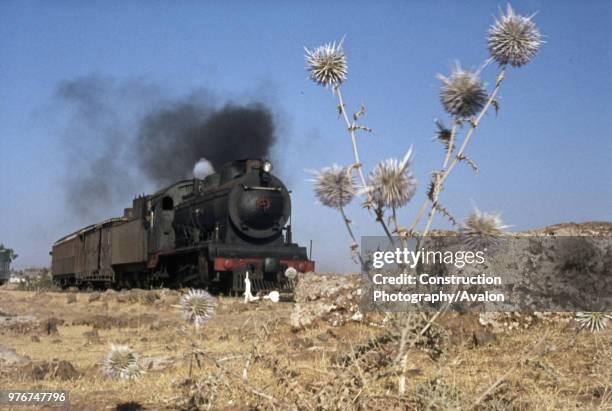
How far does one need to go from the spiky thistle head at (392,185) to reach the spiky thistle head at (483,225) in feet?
1.15

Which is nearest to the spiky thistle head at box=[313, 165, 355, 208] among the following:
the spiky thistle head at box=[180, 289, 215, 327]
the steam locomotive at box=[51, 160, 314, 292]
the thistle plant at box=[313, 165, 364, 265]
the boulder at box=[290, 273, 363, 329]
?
the thistle plant at box=[313, 165, 364, 265]

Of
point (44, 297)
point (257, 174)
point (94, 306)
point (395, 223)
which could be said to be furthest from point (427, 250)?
point (44, 297)

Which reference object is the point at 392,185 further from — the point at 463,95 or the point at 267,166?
the point at 267,166

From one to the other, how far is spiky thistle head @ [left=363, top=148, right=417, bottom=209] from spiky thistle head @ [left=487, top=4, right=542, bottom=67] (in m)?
0.98

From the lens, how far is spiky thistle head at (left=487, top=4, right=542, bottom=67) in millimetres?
4008

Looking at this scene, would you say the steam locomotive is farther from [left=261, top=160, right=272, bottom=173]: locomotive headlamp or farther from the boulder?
the boulder

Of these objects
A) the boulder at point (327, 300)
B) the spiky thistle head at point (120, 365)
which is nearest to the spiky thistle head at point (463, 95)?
the spiky thistle head at point (120, 365)

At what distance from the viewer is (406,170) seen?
3.60 m

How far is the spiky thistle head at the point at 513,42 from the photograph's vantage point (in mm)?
4008

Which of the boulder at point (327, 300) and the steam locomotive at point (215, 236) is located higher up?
the steam locomotive at point (215, 236)

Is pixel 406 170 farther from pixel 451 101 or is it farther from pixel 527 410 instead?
pixel 527 410

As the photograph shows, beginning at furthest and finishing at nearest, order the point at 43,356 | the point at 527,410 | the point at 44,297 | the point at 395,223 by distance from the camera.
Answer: the point at 44,297 < the point at 43,356 < the point at 527,410 < the point at 395,223

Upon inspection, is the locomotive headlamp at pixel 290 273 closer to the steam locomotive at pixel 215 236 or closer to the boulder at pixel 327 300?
the steam locomotive at pixel 215 236

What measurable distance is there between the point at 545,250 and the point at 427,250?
159cm
